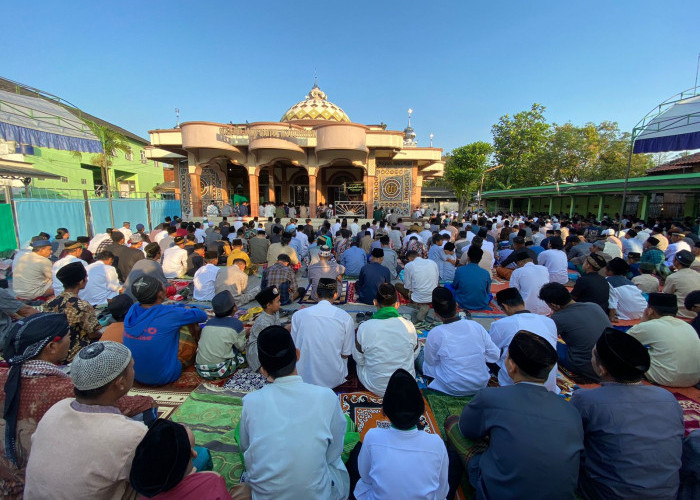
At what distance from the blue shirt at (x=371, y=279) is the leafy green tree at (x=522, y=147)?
2973cm

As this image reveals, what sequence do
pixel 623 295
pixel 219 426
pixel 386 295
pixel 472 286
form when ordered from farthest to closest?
1. pixel 472 286
2. pixel 623 295
3. pixel 386 295
4. pixel 219 426

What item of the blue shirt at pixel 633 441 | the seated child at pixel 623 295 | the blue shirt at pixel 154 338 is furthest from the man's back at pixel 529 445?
the seated child at pixel 623 295

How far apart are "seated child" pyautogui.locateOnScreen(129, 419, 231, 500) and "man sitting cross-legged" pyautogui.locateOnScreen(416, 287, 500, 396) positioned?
2120mm

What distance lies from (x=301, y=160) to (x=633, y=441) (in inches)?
628

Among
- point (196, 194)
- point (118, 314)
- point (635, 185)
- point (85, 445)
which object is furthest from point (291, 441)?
point (635, 185)

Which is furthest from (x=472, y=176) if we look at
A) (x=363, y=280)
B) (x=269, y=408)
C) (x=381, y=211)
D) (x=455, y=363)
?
(x=269, y=408)

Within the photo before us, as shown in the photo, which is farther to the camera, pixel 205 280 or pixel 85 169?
pixel 85 169

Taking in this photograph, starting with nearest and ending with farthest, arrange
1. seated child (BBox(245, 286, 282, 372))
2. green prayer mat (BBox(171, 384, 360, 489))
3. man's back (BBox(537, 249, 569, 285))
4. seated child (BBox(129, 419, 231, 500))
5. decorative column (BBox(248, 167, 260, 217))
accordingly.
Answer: seated child (BBox(129, 419, 231, 500))
green prayer mat (BBox(171, 384, 360, 489))
seated child (BBox(245, 286, 282, 372))
man's back (BBox(537, 249, 569, 285))
decorative column (BBox(248, 167, 260, 217))

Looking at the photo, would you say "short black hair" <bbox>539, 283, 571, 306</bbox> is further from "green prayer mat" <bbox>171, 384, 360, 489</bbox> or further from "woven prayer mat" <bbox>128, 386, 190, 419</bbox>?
"woven prayer mat" <bbox>128, 386, 190, 419</bbox>

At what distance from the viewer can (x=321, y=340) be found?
115 inches

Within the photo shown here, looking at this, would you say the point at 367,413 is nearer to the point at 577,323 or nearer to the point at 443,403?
the point at 443,403

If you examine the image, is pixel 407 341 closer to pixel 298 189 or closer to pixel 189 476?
pixel 189 476

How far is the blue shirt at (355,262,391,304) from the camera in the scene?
5.37m

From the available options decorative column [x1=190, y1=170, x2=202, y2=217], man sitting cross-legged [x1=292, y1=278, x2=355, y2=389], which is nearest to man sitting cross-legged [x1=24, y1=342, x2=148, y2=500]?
man sitting cross-legged [x1=292, y1=278, x2=355, y2=389]
